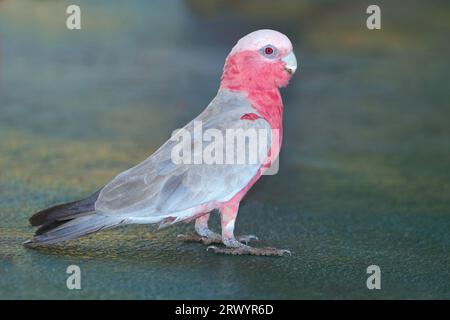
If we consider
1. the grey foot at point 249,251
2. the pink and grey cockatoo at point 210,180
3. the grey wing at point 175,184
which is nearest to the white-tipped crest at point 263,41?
the pink and grey cockatoo at point 210,180

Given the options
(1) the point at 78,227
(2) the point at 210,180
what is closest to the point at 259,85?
(2) the point at 210,180

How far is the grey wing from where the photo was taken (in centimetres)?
185

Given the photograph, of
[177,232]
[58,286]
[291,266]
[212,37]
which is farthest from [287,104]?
[58,286]

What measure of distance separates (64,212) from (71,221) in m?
0.03

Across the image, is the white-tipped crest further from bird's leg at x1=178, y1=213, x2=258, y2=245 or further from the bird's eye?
bird's leg at x1=178, y1=213, x2=258, y2=245

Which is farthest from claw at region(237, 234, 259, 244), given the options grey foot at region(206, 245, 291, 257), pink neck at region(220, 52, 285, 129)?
pink neck at region(220, 52, 285, 129)

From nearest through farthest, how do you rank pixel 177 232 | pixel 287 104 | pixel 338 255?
pixel 338 255
pixel 177 232
pixel 287 104

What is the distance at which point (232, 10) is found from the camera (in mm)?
3576

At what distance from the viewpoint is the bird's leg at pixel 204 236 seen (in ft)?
6.78

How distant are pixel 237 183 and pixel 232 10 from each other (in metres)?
1.88

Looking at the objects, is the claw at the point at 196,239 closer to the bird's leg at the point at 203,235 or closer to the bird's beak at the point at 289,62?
the bird's leg at the point at 203,235

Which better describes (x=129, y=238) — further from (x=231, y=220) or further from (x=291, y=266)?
(x=291, y=266)

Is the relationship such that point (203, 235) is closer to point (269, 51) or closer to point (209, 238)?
point (209, 238)

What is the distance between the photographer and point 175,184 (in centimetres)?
186
